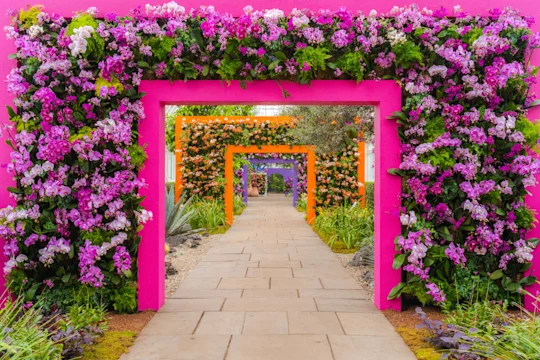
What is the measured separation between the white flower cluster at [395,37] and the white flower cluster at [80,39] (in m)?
2.25

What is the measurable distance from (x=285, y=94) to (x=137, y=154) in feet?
4.16

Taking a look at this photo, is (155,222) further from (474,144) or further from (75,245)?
(474,144)

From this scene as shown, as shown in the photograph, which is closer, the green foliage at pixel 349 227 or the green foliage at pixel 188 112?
the green foliage at pixel 349 227

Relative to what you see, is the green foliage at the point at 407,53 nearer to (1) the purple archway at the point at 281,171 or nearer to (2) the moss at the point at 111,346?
(2) the moss at the point at 111,346

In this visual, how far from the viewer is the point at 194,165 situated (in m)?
11.1

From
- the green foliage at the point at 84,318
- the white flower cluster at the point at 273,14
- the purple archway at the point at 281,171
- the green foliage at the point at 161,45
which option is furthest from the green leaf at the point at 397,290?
the purple archway at the point at 281,171

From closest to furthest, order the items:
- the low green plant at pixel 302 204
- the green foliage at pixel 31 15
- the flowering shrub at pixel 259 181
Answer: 1. the green foliage at pixel 31 15
2. the low green plant at pixel 302 204
3. the flowering shrub at pixel 259 181

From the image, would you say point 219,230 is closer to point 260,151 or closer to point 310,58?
point 260,151

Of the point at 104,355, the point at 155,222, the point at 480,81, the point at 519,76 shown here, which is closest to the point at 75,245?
the point at 155,222

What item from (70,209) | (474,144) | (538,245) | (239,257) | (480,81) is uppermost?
(480,81)

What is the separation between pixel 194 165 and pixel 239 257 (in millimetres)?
4834

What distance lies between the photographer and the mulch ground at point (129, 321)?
3.47 meters

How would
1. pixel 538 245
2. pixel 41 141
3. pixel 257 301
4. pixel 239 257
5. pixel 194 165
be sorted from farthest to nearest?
pixel 194 165
pixel 239 257
pixel 257 301
pixel 538 245
pixel 41 141

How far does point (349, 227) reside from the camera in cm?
786
